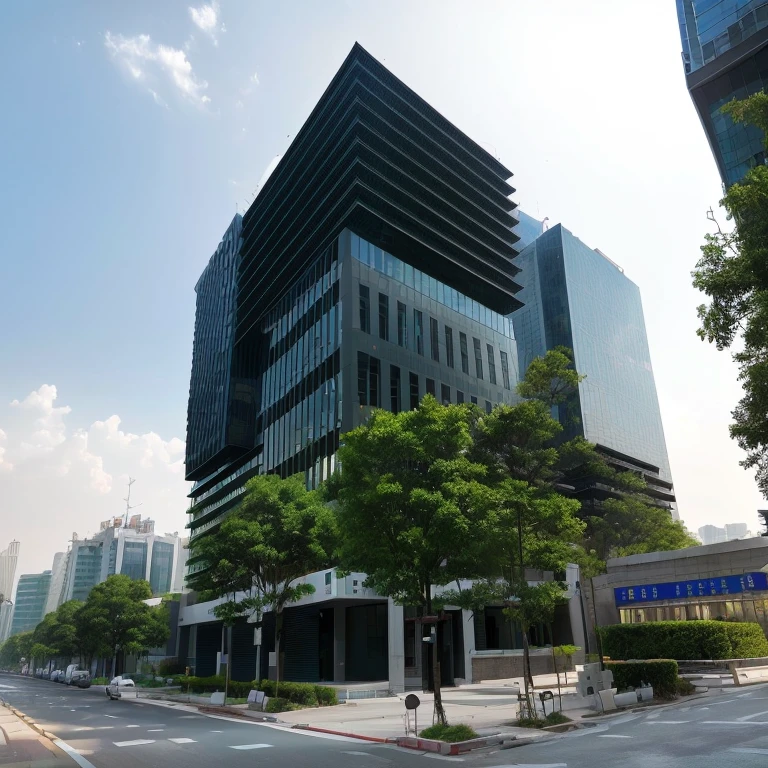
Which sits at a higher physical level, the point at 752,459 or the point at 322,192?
the point at 322,192

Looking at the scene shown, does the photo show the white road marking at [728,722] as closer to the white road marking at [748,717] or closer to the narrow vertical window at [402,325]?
the white road marking at [748,717]

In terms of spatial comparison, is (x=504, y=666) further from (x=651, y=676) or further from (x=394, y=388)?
(x=394, y=388)

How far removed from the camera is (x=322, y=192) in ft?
225

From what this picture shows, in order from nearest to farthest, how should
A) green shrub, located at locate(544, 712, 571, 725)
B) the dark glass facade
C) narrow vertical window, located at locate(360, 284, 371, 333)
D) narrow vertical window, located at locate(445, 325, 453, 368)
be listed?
green shrub, located at locate(544, 712, 571, 725), narrow vertical window, located at locate(360, 284, 371, 333), narrow vertical window, located at locate(445, 325, 453, 368), the dark glass facade

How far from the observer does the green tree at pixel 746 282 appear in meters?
16.3

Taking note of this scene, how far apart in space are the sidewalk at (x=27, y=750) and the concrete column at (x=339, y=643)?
71.2ft

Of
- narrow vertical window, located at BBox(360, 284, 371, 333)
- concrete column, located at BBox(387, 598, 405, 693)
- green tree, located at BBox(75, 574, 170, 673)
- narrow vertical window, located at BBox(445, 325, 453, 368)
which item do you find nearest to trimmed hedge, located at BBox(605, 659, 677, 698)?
concrete column, located at BBox(387, 598, 405, 693)

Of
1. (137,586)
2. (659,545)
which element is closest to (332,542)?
(659,545)

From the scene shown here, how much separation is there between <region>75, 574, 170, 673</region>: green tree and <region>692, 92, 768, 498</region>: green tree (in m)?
73.9

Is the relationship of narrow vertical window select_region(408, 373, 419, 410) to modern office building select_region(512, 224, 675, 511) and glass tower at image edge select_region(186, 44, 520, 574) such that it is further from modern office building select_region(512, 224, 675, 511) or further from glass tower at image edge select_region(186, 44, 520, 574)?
modern office building select_region(512, 224, 675, 511)

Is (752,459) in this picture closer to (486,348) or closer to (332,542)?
(332,542)

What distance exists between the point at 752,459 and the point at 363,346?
1571 inches

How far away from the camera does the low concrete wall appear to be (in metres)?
42.6

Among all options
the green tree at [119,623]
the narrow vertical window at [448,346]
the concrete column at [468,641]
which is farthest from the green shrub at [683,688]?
the green tree at [119,623]
